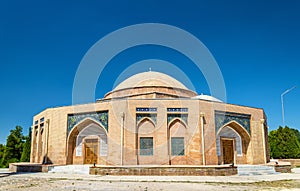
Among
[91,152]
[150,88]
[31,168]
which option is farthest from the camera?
[150,88]

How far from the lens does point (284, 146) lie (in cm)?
2627

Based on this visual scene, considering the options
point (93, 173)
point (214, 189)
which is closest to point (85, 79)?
point (93, 173)

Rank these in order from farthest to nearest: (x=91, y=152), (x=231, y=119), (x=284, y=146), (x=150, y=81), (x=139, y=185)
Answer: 1. (x=284, y=146)
2. (x=150, y=81)
3. (x=231, y=119)
4. (x=91, y=152)
5. (x=139, y=185)

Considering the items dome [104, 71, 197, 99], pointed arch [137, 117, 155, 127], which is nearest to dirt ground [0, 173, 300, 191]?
pointed arch [137, 117, 155, 127]

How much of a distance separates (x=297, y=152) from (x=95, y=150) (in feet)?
62.4

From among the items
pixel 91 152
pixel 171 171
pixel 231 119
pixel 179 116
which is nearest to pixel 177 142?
pixel 179 116

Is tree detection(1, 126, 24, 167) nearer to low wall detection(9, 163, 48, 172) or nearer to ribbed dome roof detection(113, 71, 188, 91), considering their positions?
low wall detection(9, 163, 48, 172)

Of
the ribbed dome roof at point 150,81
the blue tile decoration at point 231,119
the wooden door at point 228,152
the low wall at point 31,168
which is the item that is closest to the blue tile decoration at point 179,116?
the blue tile decoration at point 231,119

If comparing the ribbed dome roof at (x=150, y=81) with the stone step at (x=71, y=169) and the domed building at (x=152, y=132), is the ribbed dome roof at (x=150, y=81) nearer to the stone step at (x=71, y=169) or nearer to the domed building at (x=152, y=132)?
the domed building at (x=152, y=132)

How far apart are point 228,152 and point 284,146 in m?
11.4

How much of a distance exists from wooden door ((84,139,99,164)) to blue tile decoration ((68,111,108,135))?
4.54ft

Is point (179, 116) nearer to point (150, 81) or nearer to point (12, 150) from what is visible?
point (150, 81)

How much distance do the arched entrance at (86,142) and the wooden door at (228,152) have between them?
7.46 m

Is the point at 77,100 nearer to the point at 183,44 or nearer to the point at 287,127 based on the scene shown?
Result: the point at 183,44
